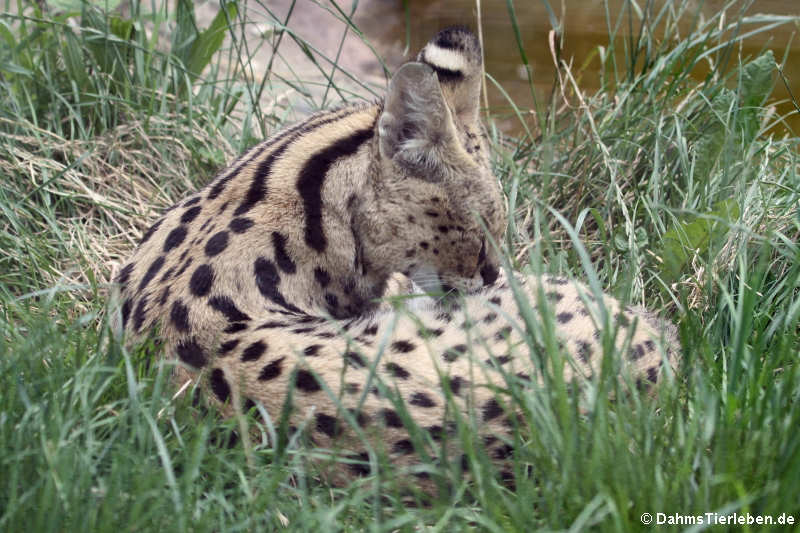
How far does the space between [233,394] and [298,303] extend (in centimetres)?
61

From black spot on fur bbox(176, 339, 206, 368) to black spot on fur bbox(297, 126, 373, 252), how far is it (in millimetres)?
629

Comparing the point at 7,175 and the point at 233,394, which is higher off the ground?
the point at 7,175

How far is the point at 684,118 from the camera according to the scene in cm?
411

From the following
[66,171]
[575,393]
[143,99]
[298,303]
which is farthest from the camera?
[143,99]

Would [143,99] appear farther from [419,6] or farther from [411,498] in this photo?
[419,6]

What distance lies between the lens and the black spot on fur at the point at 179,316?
2678mm

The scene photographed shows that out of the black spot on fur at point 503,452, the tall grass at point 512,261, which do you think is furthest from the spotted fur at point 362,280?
the tall grass at point 512,261

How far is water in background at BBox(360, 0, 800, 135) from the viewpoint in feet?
18.5

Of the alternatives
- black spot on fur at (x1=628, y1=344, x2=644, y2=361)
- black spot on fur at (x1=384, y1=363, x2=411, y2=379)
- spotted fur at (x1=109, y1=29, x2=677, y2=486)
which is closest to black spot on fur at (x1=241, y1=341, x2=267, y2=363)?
spotted fur at (x1=109, y1=29, x2=677, y2=486)

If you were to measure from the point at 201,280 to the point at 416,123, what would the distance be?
3.02ft

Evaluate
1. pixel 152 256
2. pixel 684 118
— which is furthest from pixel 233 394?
pixel 684 118

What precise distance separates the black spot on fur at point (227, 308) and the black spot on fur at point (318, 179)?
1.44ft

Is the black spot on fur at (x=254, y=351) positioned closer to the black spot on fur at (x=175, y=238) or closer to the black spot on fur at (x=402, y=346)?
the black spot on fur at (x=402, y=346)

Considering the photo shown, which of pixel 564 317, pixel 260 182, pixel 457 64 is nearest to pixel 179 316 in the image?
pixel 260 182
